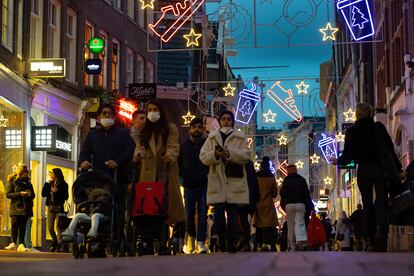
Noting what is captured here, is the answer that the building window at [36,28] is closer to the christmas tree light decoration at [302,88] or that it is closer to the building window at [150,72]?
the christmas tree light decoration at [302,88]

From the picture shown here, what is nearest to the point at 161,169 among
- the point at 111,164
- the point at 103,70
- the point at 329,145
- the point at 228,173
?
the point at 228,173

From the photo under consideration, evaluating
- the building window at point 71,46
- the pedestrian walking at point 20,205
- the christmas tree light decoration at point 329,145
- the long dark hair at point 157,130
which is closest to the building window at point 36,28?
the building window at point 71,46

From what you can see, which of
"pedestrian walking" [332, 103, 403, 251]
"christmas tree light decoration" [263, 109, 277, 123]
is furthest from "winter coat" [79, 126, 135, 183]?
"christmas tree light decoration" [263, 109, 277, 123]

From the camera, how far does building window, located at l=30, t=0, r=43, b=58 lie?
86.7ft

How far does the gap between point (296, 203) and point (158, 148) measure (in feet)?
19.6

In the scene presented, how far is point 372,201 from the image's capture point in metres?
11.8

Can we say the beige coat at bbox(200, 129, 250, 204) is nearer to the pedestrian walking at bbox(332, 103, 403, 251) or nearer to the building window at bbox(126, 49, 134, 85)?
the pedestrian walking at bbox(332, 103, 403, 251)

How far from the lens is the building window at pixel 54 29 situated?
91.6 ft

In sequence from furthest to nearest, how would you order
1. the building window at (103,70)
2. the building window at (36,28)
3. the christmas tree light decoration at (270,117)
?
1. the christmas tree light decoration at (270,117)
2. the building window at (103,70)
3. the building window at (36,28)

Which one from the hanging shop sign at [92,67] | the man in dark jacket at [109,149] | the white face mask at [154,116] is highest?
the hanging shop sign at [92,67]

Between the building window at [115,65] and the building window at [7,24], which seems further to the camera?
the building window at [115,65]

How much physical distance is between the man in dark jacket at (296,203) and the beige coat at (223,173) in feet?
18.9

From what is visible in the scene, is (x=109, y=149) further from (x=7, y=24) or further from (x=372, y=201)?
(x=7, y=24)

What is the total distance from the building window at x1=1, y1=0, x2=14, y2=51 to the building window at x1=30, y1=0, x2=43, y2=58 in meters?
2.18
